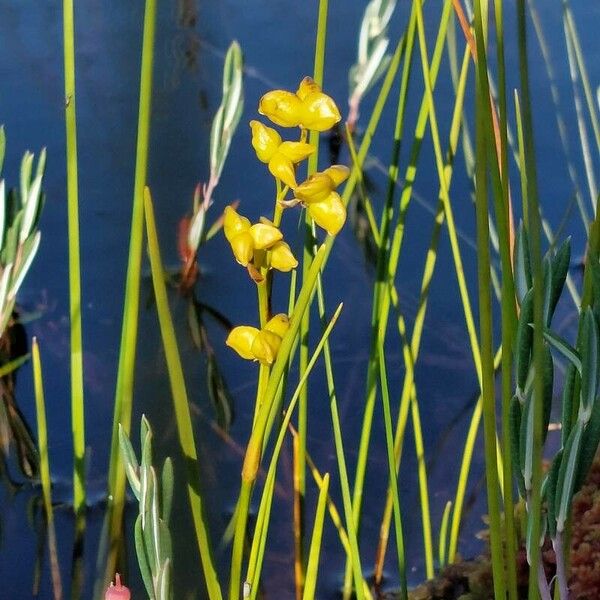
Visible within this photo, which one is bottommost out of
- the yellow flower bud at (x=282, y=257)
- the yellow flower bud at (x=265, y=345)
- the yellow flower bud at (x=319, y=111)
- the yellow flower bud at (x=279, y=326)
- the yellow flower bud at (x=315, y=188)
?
the yellow flower bud at (x=265, y=345)

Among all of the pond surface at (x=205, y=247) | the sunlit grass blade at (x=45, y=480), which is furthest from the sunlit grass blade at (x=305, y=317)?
the sunlit grass blade at (x=45, y=480)

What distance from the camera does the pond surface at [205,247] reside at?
0.47 m

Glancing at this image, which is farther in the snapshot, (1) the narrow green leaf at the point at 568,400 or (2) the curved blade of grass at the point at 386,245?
(2) the curved blade of grass at the point at 386,245

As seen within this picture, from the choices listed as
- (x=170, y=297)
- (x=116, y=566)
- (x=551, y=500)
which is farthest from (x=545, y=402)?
(x=170, y=297)

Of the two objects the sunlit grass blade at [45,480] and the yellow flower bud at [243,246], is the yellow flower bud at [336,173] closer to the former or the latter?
the yellow flower bud at [243,246]

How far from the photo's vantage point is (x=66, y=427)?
0.50 m

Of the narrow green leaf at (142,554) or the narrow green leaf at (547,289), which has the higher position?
the narrow green leaf at (547,289)

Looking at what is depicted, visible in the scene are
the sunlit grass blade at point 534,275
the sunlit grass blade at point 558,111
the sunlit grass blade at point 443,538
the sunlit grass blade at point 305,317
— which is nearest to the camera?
the sunlit grass blade at point 534,275

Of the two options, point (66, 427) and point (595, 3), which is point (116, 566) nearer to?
point (66, 427)

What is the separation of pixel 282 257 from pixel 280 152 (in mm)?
33

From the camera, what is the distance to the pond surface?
471 mm

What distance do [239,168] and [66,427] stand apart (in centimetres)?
27

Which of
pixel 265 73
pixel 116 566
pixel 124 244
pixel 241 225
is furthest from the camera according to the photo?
pixel 265 73

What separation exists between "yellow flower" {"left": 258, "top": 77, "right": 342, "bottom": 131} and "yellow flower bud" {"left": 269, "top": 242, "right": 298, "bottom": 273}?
0.13 feet
